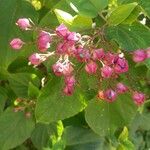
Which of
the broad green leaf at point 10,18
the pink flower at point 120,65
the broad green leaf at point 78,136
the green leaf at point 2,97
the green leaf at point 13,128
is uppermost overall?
the pink flower at point 120,65

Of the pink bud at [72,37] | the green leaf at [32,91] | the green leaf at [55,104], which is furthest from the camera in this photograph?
the green leaf at [32,91]

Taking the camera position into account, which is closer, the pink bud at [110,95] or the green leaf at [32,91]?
the pink bud at [110,95]

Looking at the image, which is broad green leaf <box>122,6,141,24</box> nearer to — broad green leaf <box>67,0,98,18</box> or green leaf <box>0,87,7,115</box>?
broad green leaf <box>67,0,98,18</box>

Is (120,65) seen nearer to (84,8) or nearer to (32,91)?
(84,8)

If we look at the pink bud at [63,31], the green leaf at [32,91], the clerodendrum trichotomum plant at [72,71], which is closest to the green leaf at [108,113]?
the clerodendrum trichotomum plant at [72,71]

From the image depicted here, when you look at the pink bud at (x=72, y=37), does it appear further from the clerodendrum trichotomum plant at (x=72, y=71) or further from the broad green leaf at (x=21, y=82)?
the broad green leaf at (x=21, y=82)

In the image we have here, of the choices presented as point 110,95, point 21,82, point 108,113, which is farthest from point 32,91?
point 110,95

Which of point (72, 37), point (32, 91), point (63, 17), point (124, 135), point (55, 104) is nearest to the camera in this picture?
point (72, 37)
